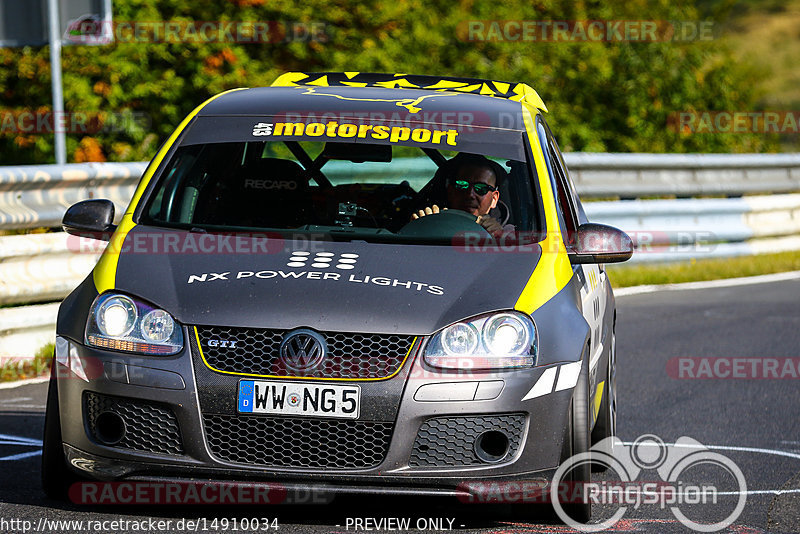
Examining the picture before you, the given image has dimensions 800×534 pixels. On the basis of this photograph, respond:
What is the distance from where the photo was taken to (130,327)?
4.95 m

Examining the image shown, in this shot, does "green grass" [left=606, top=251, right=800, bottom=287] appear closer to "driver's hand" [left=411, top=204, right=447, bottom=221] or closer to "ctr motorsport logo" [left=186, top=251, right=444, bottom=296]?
"driver's hand" [left=411, top=204, right=447, bottom=221]

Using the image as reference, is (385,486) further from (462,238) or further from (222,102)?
(222,102)

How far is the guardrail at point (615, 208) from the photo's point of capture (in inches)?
334

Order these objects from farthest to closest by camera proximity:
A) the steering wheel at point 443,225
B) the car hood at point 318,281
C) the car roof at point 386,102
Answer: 1. the car roof at point 386,102
2. the steering wheel at point 443,225
3. the car hood at point 318,281

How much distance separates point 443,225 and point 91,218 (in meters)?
1.42

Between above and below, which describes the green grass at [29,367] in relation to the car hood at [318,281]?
below

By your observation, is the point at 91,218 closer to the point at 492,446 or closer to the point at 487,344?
the point at 487,344

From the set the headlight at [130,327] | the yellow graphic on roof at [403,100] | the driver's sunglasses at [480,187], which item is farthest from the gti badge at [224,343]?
the yellow graphic on roof at [403,100]

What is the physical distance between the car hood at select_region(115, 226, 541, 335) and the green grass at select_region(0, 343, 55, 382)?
311cm

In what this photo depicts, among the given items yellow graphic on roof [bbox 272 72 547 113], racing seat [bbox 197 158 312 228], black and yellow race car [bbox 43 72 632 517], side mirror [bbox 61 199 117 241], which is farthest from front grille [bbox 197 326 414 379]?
yellow graphic on roof [bbox 272 72 547 113]

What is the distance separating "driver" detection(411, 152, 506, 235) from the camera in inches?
238

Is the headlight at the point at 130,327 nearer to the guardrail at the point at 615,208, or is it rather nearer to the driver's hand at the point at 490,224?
the driver's hand at the point at 490,224

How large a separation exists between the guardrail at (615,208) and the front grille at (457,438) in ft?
13.5

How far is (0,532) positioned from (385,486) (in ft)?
4.28
